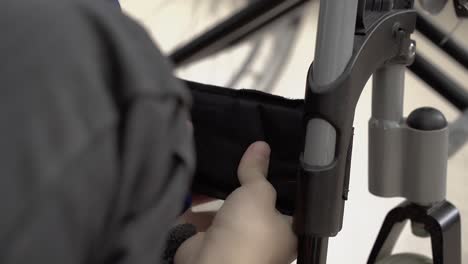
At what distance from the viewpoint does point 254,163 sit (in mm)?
563

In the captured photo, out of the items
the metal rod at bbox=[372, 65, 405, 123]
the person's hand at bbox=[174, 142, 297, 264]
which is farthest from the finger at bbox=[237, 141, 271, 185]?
the metal rod at bbox=[372, 65, 405, 123]

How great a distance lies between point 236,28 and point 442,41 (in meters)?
0.32

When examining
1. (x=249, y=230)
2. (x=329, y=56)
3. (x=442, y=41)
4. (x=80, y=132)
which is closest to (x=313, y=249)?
(x=249, y=230)

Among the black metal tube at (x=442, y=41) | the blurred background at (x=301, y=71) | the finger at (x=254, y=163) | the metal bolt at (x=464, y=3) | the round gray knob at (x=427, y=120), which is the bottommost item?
the blurred background at (x=301, y=71)

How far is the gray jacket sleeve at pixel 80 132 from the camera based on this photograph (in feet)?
0.57

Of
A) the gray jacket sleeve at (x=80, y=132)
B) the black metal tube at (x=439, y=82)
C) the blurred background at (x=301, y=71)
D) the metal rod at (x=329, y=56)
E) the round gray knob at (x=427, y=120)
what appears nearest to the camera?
the gray jacket sleeve at (x=80, y=132)

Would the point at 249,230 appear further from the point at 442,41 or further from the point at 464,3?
the point at 442,41

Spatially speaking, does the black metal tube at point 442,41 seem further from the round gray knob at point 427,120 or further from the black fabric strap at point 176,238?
the black fabric strap at point 176,238

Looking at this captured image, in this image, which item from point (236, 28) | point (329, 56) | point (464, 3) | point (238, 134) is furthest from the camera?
point (236, 28)

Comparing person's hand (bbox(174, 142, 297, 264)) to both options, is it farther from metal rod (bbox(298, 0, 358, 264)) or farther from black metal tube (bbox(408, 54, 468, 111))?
black metal tube (bbox(408, 54, 468, 111))

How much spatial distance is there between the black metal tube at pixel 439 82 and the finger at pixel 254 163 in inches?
13.1

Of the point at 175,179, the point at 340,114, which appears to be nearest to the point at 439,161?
the point at 340,114

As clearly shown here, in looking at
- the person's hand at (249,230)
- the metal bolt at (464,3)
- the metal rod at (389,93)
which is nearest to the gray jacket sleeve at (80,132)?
the person's hand at (249,230)

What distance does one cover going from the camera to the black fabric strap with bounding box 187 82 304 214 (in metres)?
0.55
